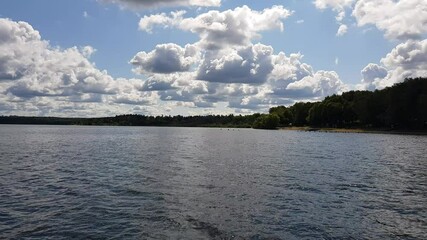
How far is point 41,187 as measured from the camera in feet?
122

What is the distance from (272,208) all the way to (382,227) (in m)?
7.42

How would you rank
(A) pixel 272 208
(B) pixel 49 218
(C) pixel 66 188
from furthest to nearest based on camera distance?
(C) pixel 66 188 < (A) pixel 272 208 < (B) pixel 49 218

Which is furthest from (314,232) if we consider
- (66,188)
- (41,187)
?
(41,187)

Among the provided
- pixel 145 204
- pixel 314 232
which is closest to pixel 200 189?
pixel 145 204

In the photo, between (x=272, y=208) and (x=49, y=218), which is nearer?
(x=49, y=218)

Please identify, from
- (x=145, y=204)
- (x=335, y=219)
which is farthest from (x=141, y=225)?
(x=335, y=219)

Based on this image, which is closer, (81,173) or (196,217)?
(196,217)

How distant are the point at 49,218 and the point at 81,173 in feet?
71.3

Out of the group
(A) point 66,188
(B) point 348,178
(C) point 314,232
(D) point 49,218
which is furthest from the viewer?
(B) point 348,178

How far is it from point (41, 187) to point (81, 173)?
9.76 metres

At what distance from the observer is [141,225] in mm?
24344

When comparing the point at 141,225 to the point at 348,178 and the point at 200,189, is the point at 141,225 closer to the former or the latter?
the point at 200,189

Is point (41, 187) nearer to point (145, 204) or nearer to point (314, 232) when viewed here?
point (145, 204)

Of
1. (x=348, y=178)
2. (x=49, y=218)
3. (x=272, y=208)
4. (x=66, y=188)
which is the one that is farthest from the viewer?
(x=348, y=178)
